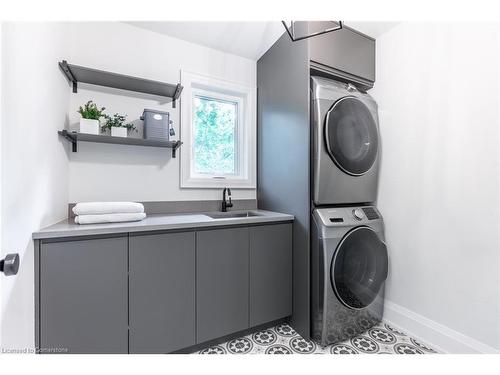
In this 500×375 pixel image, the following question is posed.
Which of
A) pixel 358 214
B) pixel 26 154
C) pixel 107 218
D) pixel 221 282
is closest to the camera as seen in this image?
pixel 26 154

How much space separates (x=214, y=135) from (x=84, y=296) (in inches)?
66.3

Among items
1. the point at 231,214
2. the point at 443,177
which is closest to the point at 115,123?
the point at 231,214

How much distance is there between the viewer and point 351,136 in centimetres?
177

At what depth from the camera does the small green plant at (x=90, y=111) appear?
1.65 metres

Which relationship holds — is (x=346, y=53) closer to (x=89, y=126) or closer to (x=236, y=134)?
(x=236, y=134)

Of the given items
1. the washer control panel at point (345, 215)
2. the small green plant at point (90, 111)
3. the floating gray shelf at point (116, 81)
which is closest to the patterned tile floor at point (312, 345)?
the washer control panel at point (345, 215)

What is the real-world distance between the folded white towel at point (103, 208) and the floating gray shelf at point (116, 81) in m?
0.97

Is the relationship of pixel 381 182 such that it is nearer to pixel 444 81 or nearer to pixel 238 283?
pixel 444 81

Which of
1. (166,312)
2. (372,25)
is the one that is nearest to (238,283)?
(166,312)

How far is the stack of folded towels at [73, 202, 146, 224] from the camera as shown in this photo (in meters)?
1.33

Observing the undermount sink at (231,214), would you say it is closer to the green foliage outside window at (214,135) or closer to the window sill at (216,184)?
the window sill at (216,184)

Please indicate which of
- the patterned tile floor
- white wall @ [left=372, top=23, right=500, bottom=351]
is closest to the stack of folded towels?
the patterned tile floor

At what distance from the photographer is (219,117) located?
2387 mm
